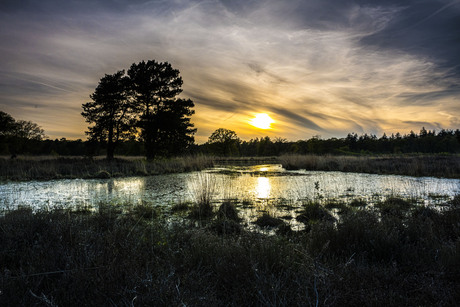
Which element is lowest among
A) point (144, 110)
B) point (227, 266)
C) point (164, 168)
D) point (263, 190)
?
point (263, 190)

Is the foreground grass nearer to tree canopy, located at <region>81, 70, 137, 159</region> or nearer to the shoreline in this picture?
the shoreline

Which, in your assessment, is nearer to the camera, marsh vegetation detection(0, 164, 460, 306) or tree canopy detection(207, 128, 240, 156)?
marsh vegetation detection(0, 164, 460, 306)

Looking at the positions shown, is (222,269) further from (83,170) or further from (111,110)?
(111,110)

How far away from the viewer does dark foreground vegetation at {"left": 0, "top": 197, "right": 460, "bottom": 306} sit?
1.91 m

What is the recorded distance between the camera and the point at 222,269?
2.46 meters

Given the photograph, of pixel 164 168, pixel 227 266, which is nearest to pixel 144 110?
pixel 164 168

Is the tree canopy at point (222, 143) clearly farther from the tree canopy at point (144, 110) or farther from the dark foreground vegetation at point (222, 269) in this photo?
the dark foreground vegetation at point (222, 269)

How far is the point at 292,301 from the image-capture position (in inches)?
74.9

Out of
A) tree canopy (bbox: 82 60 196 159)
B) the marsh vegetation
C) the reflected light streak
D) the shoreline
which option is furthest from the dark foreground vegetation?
tree canopy (bbox: 82 60 196 159)

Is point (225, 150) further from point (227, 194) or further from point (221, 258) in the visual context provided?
point (221, 258)

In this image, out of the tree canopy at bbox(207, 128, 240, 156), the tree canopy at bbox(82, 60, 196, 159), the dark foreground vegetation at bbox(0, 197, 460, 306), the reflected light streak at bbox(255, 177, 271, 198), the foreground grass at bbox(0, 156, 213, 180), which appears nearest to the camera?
the dark foreground vegetation at bbox(0, 197, 460, 306)

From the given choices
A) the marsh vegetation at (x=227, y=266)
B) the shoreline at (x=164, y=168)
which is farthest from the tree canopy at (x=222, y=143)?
the marsh vegetation at (x=227, y=266)

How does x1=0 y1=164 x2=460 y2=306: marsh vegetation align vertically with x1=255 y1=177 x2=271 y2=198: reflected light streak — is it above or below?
above

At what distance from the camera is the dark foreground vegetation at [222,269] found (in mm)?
1913
